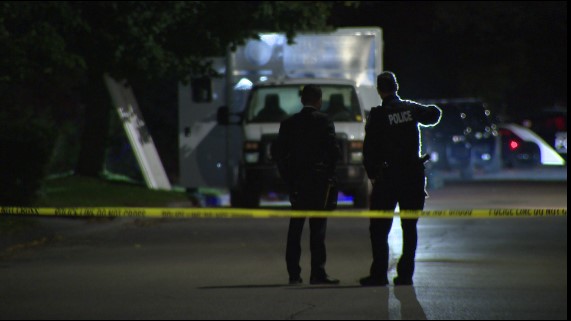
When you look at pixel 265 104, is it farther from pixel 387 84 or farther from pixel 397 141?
pixel 397 141

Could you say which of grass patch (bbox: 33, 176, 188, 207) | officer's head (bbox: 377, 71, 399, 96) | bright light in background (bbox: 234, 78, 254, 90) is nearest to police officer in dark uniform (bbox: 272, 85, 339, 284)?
officer's head (bbox: 377, 71, 399, 96)

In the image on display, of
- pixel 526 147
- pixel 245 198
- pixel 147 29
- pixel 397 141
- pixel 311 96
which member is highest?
pixel 147 29

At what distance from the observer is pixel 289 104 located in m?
23.1

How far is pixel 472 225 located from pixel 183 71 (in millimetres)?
7640

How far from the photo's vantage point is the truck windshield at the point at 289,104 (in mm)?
22078

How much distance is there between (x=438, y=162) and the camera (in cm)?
3553

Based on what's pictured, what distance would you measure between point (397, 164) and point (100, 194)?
41.7 ft

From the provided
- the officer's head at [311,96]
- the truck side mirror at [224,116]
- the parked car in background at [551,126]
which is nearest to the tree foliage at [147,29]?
the truck side mirror at [224,116]

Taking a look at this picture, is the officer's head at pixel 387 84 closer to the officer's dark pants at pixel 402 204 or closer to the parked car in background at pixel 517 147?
the officer's dark pants at pixel 402 204

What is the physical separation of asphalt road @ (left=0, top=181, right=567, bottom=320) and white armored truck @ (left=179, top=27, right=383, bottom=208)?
1964mm

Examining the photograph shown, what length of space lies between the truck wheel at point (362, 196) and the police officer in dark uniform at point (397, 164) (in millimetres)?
10049

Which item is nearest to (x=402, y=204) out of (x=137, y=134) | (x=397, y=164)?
(x=397, y=164)

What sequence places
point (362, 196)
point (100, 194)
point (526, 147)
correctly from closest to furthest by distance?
point (362, 196), point (100, 194), point (526, 147)

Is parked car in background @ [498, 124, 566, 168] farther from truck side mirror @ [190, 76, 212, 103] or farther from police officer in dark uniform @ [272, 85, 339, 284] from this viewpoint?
police officer in dark uniform @ [272, 85, 339, 284]
